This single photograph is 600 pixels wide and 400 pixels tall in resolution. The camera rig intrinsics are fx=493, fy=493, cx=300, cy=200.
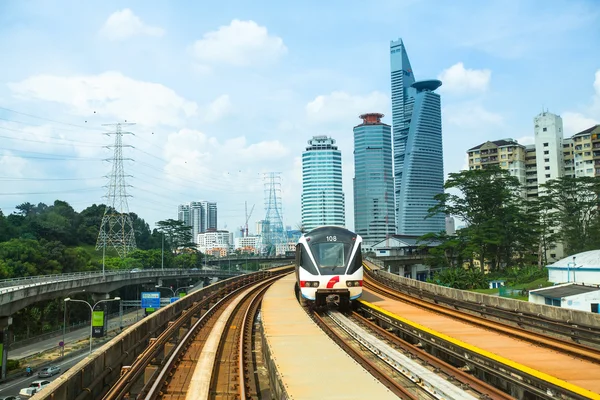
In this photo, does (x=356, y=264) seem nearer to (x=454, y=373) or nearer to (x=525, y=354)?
(x=525, y=354)

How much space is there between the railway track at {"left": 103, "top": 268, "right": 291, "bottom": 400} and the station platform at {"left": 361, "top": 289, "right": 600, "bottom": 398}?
249 inches

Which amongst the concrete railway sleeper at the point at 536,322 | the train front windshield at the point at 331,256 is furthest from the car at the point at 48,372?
the concrete railway sleeper at the point at 536,322

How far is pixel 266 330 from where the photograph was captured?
17.4m

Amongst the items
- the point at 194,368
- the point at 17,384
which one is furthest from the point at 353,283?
the point at 17,384

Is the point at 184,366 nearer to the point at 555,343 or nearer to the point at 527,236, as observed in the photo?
the point at 555,343

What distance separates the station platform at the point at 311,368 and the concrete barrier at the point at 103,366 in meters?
3.93

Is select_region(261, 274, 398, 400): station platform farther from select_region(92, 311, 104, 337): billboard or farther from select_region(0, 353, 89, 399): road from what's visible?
select_region(92, 311, 104, 337): billboard

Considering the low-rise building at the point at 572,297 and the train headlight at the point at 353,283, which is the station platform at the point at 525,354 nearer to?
the train headlight at the point at 353,283

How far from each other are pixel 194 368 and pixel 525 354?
8.92 m

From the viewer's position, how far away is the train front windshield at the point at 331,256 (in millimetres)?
21266

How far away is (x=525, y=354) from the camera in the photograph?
12922 millimetres

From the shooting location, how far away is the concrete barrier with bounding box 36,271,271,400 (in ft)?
28.8

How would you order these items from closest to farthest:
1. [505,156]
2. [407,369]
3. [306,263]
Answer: [407,369] < [306,263] < [505,156]

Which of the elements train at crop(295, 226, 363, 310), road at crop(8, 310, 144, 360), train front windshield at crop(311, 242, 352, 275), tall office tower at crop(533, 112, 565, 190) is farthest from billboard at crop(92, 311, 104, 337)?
tall office tower at crop(533, 112, 565, 190)
